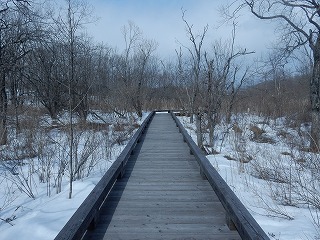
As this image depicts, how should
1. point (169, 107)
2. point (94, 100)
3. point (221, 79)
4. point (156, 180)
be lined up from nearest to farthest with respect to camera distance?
point (156, 180)
point (221, 79)
point (94, 100)
point (169, 107)

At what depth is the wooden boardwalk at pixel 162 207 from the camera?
3289mm

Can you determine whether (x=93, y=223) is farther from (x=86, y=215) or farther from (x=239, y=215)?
(x=239, y=215)

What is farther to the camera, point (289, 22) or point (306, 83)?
point (306, 83)

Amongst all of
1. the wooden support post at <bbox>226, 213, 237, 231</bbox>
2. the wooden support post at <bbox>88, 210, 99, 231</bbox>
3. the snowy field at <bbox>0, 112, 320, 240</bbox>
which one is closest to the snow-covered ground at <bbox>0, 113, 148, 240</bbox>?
the snowy field at <bbox>0, 112, 320, 240</bbox>

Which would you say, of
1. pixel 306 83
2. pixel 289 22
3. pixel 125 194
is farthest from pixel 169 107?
pixel 125 194

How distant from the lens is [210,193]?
4.63 metres

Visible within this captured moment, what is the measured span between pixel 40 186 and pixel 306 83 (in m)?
22.0

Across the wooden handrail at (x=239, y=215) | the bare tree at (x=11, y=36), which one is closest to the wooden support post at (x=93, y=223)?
the wooden handrail at (x=239, y=215)

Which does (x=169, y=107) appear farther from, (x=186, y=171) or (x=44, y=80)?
(x=186, y=171)

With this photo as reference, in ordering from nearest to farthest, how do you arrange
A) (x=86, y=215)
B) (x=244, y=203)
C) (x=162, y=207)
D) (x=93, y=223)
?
(x=86, y=215) < (x=93, y=223) < (x=162, y=207) < (x=244, y=203)

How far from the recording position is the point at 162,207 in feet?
13.3

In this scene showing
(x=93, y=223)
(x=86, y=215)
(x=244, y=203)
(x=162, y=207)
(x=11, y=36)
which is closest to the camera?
(x=86, y=215)

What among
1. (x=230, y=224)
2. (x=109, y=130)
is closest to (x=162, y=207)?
(x=230, y=224)

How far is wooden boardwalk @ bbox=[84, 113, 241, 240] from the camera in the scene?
3.29 meters
